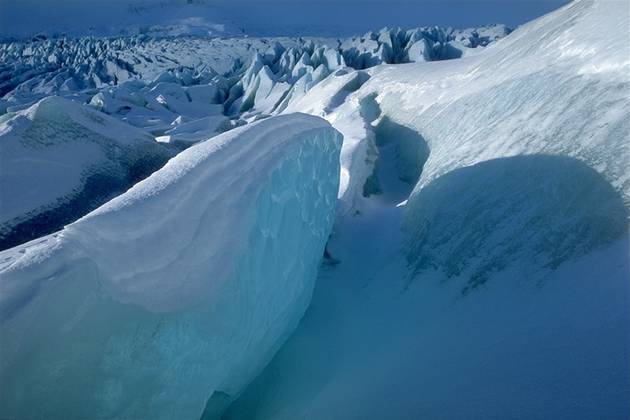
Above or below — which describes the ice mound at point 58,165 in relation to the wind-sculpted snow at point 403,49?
above

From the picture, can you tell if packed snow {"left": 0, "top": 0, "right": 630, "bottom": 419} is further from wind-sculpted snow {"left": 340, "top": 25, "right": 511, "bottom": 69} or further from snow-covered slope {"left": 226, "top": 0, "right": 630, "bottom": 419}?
wind-sculpted snow {"left": 340, "top": 25, "right": 511, "bottom": 69}

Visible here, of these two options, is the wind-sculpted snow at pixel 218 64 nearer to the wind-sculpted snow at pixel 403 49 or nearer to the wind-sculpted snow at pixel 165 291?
the wind-sculpted snow at pixel 403 49

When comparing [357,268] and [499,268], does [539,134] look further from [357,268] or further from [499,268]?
[357,268]

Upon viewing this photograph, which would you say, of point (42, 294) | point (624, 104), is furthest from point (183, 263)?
point (624, 104)

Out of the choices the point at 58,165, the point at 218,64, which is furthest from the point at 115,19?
the point at 58,165

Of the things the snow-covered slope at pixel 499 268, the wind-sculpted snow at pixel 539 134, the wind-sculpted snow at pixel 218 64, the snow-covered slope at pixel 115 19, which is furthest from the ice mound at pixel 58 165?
the snow-covered slope at pixel 115 19
